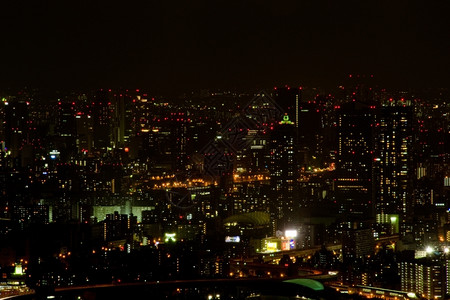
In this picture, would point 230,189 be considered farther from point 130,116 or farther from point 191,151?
point 130,116

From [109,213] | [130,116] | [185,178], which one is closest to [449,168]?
[185,178]

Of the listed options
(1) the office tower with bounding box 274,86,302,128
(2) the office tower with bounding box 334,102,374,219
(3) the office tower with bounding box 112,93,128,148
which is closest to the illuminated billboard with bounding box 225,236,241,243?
(2) the office tower with bounding box 334,102,374,219

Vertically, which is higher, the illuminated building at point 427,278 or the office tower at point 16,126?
the office tower at point 16,126

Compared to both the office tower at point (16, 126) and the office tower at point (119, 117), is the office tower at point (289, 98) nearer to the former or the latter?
the office tower at point (119, 117)

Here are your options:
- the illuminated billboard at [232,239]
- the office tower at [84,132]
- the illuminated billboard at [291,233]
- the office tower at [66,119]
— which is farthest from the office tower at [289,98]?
the illuminated billboard at [232,239]

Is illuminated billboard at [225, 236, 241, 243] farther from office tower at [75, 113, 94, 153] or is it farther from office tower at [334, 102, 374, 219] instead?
office tower at [75, 113, 94, 153]

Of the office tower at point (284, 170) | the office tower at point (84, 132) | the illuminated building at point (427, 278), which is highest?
the office tower at point (84, 132)
